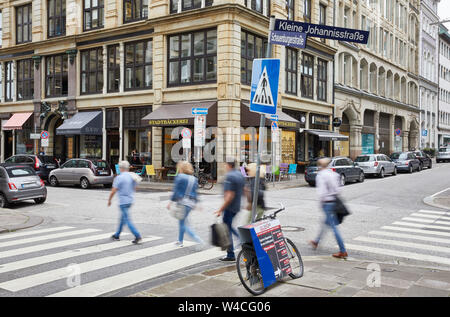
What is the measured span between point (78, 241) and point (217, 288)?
4.65 metres

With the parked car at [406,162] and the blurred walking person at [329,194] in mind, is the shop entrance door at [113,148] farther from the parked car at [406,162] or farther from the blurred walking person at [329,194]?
the blurred walking person at [329,194]

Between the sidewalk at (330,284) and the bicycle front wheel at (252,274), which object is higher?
the bicycle front wheel at (252,274)

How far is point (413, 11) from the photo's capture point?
51.8m

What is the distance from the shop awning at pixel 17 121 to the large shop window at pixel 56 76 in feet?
7.88

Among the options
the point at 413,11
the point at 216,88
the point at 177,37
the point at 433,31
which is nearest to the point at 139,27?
the point at 177,37

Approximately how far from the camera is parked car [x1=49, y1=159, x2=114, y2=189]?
22094 millimetres

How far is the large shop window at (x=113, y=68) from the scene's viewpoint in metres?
28.8

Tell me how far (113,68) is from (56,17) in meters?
6.92

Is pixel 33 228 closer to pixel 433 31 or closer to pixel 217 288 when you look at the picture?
pixel 217 288

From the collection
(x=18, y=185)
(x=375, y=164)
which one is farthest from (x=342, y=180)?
(x=18, y=185)

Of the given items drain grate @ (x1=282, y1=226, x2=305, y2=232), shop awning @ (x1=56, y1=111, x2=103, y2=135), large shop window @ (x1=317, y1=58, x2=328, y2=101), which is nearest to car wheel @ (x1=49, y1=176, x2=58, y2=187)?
shop awning @ (x1=56, y1=111, x2=103, y2=135)

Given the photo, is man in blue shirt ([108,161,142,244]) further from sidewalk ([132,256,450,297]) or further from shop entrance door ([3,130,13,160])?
shop entrance door ([3,130,13,160])

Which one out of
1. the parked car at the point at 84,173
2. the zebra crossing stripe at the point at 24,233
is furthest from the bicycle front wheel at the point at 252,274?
the parked car at the point at 84,173

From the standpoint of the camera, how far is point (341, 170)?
2322 centimetres
